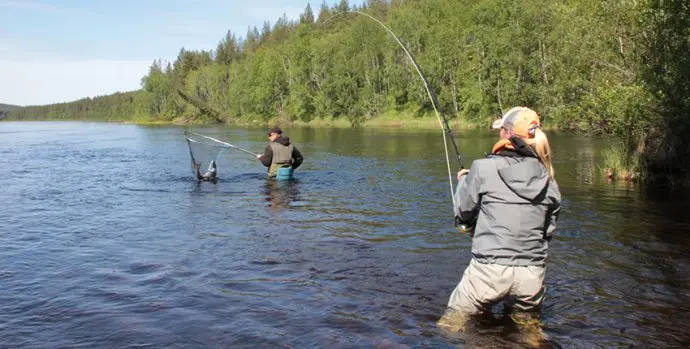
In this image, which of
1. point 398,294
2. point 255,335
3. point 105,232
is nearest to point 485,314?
point 398,294

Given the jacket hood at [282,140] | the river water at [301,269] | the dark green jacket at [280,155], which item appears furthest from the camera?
the dark green jacket at [280,155]

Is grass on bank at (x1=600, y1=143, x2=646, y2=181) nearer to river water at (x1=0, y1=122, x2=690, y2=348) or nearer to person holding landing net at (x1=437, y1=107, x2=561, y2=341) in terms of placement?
river water at (x1=0, y1=122, x2=690, y2=348)

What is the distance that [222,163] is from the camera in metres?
28.2

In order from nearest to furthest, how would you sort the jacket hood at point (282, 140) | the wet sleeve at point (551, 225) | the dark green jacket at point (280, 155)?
the wet sleeve at point (551, 225)
the jacket hood at point (282, 140)
the dark green jacket at point (280, 155)

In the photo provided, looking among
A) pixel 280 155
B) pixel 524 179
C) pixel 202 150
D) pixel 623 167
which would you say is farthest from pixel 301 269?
pixel 623 167

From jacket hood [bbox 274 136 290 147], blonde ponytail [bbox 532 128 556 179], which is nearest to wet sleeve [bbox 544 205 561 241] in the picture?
blonde ponytail [bbox 532 128 556 179]

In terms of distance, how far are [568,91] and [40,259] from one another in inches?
770

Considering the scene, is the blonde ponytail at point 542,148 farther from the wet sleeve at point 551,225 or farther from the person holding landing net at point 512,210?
the wet sleeve at point 551,225

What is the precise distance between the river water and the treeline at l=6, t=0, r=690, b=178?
318cm

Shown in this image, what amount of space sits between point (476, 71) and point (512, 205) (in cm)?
6984

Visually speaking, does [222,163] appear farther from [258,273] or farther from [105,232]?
[258,273]

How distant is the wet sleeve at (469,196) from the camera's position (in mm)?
5242

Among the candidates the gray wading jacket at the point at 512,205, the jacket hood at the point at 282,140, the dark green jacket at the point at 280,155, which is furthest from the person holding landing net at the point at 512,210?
the dark green jacket at the point at 280,155

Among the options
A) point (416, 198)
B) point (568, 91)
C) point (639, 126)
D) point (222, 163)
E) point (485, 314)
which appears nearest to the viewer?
point (485, 314)
